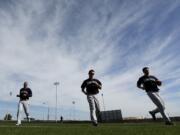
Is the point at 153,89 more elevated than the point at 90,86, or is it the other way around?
the point at 90,86

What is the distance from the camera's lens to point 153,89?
13.4 meters

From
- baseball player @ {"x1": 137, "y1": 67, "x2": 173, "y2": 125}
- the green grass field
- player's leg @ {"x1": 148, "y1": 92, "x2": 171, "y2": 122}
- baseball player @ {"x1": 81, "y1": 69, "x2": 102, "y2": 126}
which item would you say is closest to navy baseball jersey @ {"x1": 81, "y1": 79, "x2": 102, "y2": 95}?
baseball player @ {"x1": 81, "y1": 69, "x2": 102, "y2": 126}

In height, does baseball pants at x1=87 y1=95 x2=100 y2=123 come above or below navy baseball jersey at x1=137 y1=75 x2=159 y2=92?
below

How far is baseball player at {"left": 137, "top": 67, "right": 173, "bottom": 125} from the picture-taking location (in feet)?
43.1

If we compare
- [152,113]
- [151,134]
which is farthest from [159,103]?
[151,134]

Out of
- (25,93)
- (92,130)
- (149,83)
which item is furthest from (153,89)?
(25,93)

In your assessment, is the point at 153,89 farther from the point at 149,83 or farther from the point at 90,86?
the point at 90,86

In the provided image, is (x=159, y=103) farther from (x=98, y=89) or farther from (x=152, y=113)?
(x=98, y=89)

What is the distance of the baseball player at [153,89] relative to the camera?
1314cm

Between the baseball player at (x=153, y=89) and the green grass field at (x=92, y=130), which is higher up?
the baseball player at (x=153, y=89)

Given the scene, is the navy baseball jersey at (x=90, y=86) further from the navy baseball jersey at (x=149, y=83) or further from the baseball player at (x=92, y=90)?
the navy baseball jersey at (x=149, y=83)

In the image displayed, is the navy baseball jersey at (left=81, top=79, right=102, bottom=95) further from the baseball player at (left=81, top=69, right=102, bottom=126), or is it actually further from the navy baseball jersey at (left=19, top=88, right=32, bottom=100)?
the navy baseball jersey at (left=19, top=88, right=32, bottom=100)

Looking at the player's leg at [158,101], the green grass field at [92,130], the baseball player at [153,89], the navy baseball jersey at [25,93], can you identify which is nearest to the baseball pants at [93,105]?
the baseball player at [153,89]

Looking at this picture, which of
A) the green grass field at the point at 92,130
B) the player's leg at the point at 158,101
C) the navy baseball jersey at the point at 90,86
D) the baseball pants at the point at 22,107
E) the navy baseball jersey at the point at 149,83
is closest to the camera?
the green grass field at the point at 92,130
